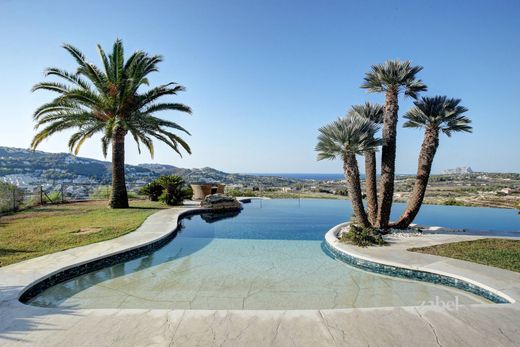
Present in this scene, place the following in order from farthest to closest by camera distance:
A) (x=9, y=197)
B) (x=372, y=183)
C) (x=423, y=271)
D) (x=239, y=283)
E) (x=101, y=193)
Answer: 1. (x=101, y=193)
2. (x=9, y=197)
3. (x=372, y=183)
4. (x=423, y=271)
5. (x=239, y=283)

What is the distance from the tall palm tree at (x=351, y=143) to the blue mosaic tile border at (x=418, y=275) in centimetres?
219

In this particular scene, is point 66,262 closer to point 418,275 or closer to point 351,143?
point 418,275

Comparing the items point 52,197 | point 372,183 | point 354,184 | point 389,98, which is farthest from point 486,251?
point 52,197

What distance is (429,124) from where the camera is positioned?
28.5 ft

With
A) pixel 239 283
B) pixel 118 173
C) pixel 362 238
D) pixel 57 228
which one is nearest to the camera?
pixel 239 283

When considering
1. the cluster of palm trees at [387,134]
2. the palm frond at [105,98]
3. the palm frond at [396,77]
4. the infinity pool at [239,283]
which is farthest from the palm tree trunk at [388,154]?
the palm frond at [105,98]

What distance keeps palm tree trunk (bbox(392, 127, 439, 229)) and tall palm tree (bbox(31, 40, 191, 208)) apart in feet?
34.6

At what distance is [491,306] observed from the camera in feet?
12.3

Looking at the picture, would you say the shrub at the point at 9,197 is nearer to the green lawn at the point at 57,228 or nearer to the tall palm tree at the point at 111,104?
the green lawn at the point at 57,228

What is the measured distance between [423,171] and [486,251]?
290cm

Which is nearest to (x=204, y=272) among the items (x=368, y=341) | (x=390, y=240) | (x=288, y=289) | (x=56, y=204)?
(x=288, y=289)

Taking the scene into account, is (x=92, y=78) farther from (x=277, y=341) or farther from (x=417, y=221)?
(x=417, y=221)

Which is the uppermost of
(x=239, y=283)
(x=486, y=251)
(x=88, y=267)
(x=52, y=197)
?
(x=52, y=197)

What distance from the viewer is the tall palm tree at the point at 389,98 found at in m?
8.31
